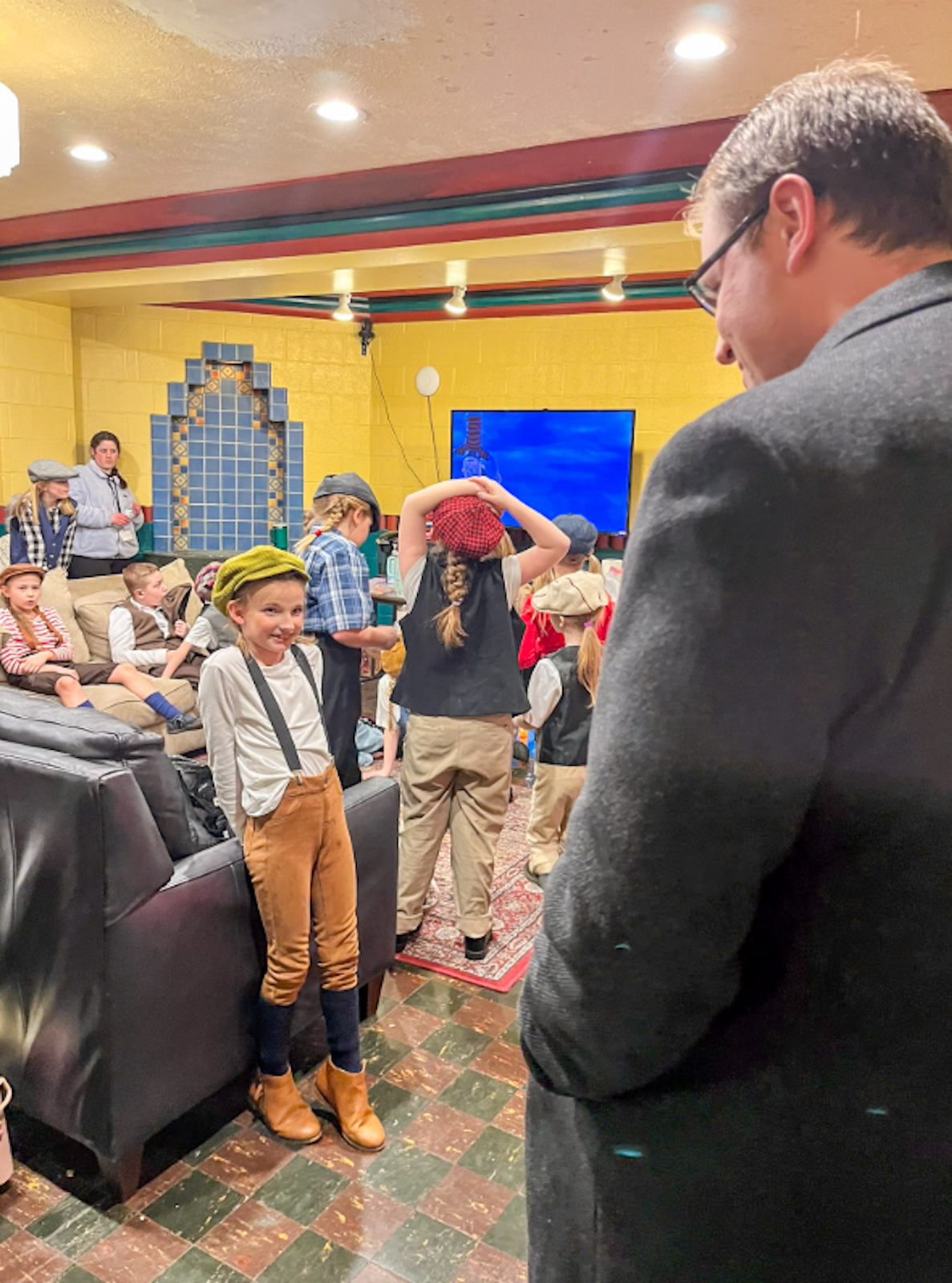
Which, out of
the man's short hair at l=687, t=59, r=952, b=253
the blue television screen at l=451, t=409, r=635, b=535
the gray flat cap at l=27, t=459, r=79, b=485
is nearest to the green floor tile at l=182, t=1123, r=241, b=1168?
the man's short hair at l=687, t=59, r=952, b=253

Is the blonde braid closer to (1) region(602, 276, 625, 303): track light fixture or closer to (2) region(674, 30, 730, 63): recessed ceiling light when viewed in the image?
(2) region(674, 30, 730, 63): recessed ceiling light

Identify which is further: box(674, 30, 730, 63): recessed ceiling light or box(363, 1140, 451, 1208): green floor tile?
box(674, 30, 730, 63): recessed ceiling light

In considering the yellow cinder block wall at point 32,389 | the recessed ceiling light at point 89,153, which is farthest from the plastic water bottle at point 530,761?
the yellow cinder block wall at point 32,389

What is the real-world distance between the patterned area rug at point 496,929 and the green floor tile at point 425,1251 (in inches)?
33.7

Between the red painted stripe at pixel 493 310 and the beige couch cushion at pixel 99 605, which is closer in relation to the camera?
the beige couch cushion at pixel 99 605

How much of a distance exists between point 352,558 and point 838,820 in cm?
229

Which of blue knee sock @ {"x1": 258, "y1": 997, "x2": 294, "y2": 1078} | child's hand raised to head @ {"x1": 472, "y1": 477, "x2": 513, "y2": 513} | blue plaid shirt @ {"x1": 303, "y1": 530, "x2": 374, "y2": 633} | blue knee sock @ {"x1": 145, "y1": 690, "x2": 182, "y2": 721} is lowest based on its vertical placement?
blue knee sock @ {"x1": 258, "y1": 997, "x2": 294, "y2": 1078}

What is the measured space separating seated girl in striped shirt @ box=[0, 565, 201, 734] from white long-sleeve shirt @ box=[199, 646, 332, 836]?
97.8 inches

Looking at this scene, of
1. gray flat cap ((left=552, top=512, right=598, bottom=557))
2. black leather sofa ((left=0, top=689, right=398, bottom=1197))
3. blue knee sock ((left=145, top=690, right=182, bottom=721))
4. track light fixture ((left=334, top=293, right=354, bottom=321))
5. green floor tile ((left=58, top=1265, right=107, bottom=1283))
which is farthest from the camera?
track light fixture ((left=334, top=293, right=354, bottom=321))

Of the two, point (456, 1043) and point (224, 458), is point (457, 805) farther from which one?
point (224, 458)

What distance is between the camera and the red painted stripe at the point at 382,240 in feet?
12.6

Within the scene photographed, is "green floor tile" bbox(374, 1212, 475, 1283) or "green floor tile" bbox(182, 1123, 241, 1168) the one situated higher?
"green floor tile" bbox(182, 1123, 241, 1168)

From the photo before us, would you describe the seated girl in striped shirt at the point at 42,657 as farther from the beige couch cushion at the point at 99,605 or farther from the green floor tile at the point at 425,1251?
the green floor tile at the point at 425,1251

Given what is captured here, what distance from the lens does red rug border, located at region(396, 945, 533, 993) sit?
2.71 metres
